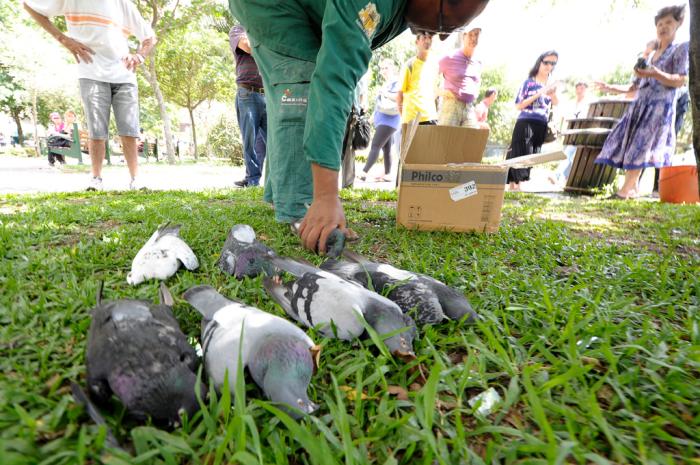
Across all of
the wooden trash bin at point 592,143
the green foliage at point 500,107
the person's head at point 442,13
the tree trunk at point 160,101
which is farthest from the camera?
the green foliage at point 500,107

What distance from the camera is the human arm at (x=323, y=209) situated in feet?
5.43

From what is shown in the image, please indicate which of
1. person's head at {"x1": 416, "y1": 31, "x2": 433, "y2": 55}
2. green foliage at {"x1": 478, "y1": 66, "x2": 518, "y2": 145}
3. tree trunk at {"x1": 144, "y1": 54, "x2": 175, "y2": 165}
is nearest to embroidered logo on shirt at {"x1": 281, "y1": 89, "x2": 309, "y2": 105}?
person's head at {"x1": 416, "y1": 31, "x2": 433, "y2": 55}

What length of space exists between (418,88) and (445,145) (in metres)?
2.43

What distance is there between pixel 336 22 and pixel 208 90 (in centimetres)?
1839

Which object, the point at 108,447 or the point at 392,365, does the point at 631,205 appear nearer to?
the point at 392,365

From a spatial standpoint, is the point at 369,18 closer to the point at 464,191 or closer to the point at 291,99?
the point at 291,99

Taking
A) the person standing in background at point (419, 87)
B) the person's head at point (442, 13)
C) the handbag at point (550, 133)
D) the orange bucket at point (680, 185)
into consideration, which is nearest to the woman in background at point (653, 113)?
the orange bucket at point (680, 185)

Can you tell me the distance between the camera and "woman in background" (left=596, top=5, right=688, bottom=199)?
4.35 meters

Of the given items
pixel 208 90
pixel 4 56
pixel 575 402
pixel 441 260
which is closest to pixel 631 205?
pixel 441 260

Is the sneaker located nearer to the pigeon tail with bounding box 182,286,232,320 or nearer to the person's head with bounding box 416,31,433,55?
the pigeon tail with bounding box 182,286,232,320

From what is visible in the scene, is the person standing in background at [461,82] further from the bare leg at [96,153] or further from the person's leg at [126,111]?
the bare leg at [96,153]

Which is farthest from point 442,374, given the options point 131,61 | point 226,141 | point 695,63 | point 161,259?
point 226,141

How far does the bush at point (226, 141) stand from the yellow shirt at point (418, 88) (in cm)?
1090

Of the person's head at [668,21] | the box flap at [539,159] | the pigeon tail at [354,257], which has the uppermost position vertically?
the person's head at [668,21]
